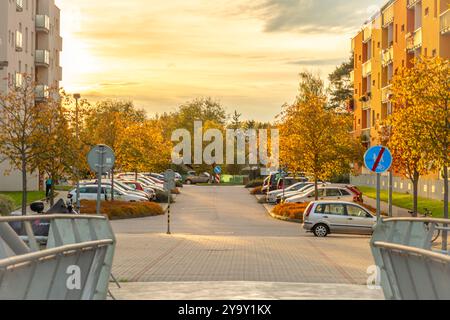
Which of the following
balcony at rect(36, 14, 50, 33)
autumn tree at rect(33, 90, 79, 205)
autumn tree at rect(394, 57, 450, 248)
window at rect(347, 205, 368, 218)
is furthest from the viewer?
balcony at rect(36, 14, 50, 33)

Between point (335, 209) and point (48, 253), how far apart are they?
29.2m

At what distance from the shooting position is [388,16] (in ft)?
261

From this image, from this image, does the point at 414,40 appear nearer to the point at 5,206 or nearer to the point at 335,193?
the point at 335,193

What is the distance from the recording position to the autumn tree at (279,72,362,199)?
183 ft

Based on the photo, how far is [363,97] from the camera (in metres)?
89.6

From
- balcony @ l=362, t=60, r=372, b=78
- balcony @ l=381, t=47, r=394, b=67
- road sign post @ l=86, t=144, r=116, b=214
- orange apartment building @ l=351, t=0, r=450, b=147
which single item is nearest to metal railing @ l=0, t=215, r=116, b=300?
road sign post @ l=86, t=144, r=116, b=214

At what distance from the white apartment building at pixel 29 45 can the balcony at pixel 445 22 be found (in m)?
24.2

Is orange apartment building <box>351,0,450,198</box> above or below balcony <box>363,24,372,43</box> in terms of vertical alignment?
below

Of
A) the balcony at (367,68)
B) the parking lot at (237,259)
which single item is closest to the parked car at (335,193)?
the parking lot at (237,259)

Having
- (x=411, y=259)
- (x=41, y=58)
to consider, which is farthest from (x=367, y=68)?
(x=411, y=259)

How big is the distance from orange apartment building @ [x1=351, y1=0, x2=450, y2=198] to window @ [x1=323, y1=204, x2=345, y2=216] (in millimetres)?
13083

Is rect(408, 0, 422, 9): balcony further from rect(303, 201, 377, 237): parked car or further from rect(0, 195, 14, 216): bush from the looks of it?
rect(0, 195, 14, 216): bush

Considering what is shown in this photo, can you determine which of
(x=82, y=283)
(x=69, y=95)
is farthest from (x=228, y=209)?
(x=82, y=283)
